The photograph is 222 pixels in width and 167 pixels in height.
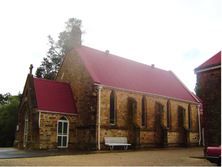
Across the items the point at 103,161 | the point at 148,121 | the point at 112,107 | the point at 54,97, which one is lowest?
the point at 103,161

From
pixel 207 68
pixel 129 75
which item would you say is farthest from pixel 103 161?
pixel 129 75

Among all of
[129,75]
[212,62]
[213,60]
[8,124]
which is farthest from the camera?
[8,124]

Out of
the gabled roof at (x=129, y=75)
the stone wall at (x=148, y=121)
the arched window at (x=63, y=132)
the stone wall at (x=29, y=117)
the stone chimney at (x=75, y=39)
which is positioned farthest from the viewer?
the stone chimney at (x=75, y=39)

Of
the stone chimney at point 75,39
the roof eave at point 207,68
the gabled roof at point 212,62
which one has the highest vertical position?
the stone chimney at point 75,39

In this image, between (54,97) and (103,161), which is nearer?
(103,161)

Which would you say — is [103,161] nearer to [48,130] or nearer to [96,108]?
[96,108]

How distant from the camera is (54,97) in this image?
2317 cm

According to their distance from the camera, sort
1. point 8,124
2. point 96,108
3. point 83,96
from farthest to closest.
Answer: point 8,124 < point 83,96 < point 96,108

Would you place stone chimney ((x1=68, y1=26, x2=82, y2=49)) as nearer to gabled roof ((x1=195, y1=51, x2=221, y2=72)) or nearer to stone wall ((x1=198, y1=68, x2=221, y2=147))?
gabled roof ((x1=195, y1=51, x2=221, y2=72))

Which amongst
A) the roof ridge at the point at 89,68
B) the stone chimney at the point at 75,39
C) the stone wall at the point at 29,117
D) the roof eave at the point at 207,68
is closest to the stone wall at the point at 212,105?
the roof eave at the point at 207,68

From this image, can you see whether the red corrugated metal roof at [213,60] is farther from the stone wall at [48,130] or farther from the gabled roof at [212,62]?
the stone wall at [48,130]

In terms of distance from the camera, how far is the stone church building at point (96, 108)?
2147cm

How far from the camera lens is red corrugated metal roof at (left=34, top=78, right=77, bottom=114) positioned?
2184 centimetres

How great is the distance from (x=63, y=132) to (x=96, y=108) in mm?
3811
